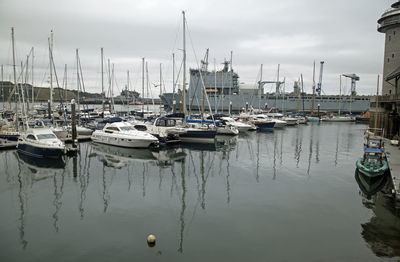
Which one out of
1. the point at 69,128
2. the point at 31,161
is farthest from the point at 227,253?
the point at 69,128

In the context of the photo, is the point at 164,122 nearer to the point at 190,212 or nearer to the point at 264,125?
the point at 190,212

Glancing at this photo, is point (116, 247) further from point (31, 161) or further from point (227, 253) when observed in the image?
point (31, 161)

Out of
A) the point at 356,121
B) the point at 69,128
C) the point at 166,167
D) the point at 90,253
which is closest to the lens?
the point at 90,253

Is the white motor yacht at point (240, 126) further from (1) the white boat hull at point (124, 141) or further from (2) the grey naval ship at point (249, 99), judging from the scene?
(2) the grey naval ship at point (249, 99)

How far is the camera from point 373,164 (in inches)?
649

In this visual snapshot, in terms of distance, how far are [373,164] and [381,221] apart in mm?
6298

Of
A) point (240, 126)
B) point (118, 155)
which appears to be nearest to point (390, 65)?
point (240, 126)

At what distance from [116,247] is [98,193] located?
19.1ft

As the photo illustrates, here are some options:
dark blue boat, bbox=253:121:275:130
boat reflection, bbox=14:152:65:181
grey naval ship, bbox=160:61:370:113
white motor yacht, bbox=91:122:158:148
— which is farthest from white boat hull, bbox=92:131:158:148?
grey naval ship, bbox=160:61:370:113

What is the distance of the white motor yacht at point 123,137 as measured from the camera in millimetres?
25844

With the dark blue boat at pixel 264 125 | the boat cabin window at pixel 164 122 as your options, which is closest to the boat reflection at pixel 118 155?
the boat cabin window at pixel 164 122

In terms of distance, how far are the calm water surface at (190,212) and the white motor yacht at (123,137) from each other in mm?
4745

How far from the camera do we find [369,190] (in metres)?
14.9

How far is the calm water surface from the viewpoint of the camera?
29.3 ft
